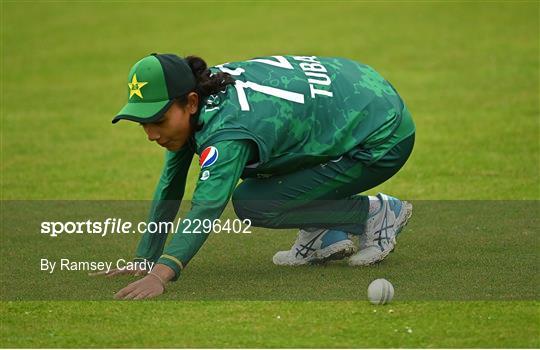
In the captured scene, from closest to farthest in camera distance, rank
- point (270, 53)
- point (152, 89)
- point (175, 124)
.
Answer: point (152, 89) < point (175, 124) < point (270, 53)

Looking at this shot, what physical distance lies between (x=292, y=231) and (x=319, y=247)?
157 cm

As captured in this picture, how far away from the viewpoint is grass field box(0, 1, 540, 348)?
23.9 feet

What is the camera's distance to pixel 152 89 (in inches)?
303

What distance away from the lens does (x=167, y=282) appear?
25.5 ft

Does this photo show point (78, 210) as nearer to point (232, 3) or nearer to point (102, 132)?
point (102, 132)

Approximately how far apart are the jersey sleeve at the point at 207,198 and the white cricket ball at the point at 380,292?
1059 millimetres

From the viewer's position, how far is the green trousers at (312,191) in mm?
8492

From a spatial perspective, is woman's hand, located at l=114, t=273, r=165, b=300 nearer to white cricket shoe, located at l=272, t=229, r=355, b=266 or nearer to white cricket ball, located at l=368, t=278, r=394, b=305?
white cricket ball, located at l=368, t=278, r=394, b=305

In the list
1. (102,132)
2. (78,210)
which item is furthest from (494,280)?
(102,132)

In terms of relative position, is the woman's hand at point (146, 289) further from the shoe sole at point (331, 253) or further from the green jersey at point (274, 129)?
the shoe sole at point (331, 253)

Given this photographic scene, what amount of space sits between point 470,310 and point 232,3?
73.6ft

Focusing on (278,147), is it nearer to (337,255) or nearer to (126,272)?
(337,255)

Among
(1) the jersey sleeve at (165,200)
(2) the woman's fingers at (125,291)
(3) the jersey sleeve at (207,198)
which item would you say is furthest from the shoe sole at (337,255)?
(2) the woman's fingers at (125,291)


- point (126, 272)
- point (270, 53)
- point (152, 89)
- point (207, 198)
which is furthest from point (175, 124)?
point (270, 53)
